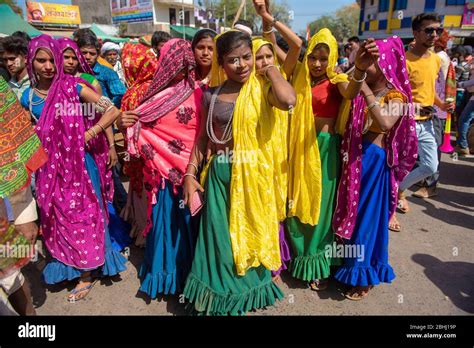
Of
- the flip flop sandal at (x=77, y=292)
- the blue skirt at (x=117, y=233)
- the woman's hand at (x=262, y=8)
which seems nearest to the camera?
the woman's hand at (x=262, y=8)

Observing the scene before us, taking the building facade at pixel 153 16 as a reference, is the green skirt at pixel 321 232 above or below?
below

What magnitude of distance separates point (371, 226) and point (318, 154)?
25.9 inches

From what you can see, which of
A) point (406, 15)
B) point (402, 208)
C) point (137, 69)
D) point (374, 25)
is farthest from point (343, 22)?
point (137, 69)

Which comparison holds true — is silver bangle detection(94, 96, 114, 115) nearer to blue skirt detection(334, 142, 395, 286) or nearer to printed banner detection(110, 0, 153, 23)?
blue skirt detection(334, 142, 395, 286)

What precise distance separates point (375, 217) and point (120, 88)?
3710 mm

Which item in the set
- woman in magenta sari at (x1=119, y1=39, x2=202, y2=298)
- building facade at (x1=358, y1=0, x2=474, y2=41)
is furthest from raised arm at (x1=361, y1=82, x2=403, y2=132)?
building facade at (x1=358, y1=0, x2=474, y2=41)

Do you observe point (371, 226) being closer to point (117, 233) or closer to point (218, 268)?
point (218, 268)

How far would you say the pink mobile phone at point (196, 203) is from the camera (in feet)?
7.39

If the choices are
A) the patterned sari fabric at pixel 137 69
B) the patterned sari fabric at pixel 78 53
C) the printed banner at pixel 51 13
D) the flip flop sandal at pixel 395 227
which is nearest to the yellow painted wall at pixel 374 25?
the printed banner at pixel 51 13

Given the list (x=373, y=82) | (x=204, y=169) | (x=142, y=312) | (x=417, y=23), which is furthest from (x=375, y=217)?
(x=417, y=23)

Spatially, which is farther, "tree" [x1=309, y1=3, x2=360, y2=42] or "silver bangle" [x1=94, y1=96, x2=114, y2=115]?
"tree" [x1=309, y1=3, x2=360, y2=42]

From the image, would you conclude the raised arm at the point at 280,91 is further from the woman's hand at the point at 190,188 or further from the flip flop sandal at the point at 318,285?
the flip flop sandal at the point at 318,285

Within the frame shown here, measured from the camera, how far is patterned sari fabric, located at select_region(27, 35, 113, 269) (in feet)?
7.95

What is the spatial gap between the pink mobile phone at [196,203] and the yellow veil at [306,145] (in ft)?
2.43
